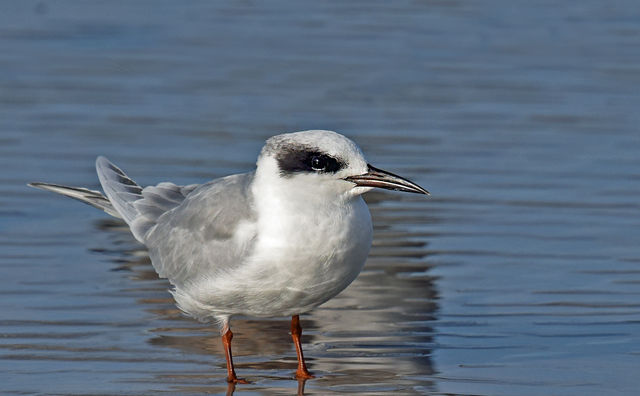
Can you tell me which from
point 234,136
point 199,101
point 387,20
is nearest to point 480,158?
point 234,136

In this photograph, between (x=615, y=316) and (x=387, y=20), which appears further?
(x=387, y=20)

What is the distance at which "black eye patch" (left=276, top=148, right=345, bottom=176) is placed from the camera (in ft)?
19.3

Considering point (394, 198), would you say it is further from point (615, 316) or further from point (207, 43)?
point (207, 43)

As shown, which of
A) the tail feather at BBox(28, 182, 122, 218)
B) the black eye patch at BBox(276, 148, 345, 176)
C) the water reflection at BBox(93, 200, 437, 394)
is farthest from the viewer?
the tail feather at BBox(28, 182, 122, 218)

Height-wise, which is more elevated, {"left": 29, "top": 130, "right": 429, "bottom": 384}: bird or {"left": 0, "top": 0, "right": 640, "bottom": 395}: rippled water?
{"left": 29, "top": 130, "right": 429, "bottom": 384}: bird

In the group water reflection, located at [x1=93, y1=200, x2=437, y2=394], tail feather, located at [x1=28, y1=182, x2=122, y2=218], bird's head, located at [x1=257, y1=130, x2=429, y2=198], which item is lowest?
water reflection, located at [x1=93, y1=200, x2=437, y2=394]

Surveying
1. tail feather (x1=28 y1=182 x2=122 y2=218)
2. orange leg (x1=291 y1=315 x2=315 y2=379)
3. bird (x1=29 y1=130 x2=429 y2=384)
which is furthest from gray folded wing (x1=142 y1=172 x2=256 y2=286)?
tail feather (x1=28 y1=182 x2=122 y2=218)

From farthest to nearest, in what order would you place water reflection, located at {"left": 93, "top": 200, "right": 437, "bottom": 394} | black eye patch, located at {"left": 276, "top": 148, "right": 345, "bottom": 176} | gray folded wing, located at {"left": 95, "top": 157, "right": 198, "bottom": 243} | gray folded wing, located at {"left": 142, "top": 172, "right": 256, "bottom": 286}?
1. gray folded wing, located at {"left": 95, "top": 157, "right": 198, "bottom": 243}
2. water reflection, located at {"left": 93, "top": 200, "right": 437, "bottom": 394}
3. gray folded wing, located at {"left": 142, "top": 172, "right": 256, "bottom": 286}
4. black eye patch, located at {"left": 276, "top": 148, "right": 345, "bottom": 176}

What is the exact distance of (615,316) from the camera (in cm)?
700

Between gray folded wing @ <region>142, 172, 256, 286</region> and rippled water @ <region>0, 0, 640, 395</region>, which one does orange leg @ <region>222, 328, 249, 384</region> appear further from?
gray folded wing @ <region>142, 172, 256, 286</region>

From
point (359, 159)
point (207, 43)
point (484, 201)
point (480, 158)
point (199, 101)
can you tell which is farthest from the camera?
point (207, 43)

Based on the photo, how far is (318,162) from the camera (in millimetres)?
5887

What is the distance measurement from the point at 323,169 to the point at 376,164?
147 inches

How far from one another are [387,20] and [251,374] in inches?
344
